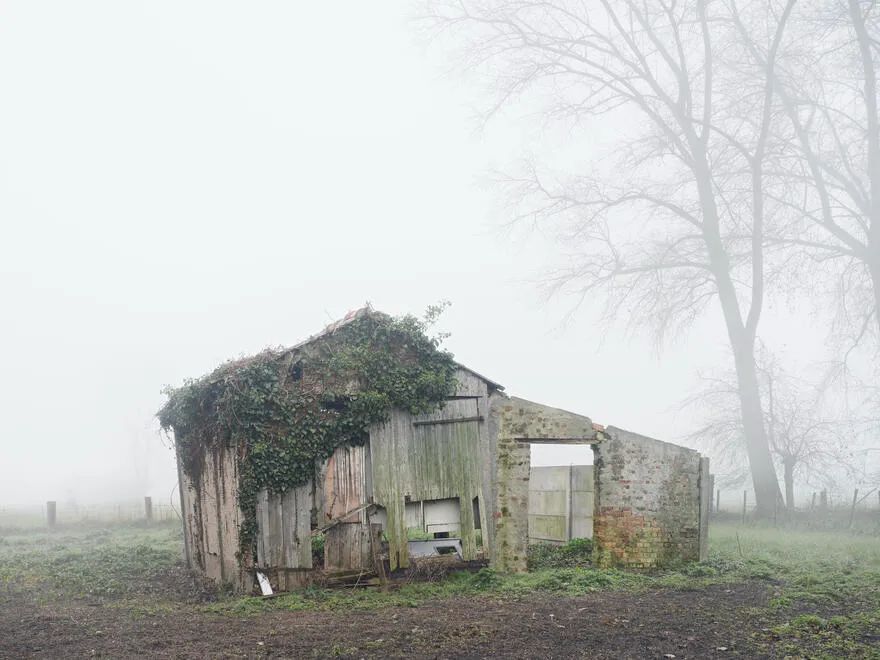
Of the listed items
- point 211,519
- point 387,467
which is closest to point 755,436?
point 387,467

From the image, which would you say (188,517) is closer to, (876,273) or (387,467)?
(387,467)

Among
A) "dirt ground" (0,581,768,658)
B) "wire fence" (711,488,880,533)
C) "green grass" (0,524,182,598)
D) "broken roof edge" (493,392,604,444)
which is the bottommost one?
"wire fence" (711,488,880,533)

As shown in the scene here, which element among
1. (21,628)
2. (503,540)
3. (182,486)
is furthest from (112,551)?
(503,540)

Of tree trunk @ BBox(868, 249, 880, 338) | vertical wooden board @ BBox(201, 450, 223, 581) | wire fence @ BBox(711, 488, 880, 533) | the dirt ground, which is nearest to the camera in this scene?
the dirt ground

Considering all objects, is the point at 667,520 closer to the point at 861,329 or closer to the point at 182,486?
the point at 182,486

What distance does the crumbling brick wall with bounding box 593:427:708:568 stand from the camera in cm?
1455

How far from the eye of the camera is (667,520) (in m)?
14.6

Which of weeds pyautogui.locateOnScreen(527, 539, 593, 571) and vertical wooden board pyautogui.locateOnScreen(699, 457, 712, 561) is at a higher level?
vertical wooden board pyautogui.locateOnScreen(699, 457, 712, 561)

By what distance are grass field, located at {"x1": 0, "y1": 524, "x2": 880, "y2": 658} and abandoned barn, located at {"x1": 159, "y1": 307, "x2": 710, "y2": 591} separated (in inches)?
27.0

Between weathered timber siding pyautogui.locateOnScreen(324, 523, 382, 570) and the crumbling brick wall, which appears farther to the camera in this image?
the crumbling brick wall

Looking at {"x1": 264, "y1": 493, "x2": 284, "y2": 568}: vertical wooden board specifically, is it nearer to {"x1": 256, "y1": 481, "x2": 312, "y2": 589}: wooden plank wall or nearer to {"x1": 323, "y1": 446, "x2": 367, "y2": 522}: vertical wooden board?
{"x1": 256, "y1": 481, "x2": 312, "y2": 589}: wooden plank wall

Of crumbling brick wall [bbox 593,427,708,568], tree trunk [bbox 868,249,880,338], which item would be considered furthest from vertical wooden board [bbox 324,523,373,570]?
tree trunk [bbox 868,249,880,338]

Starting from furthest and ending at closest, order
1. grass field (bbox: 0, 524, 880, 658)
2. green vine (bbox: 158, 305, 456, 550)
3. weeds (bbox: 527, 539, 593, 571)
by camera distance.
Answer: weeds (bbox: 527, 539, 593, 571)
green vine (bbox: 158, 305, 456, 550)
grass field (bbox: 0, 524, 880, 658)

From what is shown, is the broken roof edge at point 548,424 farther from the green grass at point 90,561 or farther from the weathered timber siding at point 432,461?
the green grass at point 90,561
